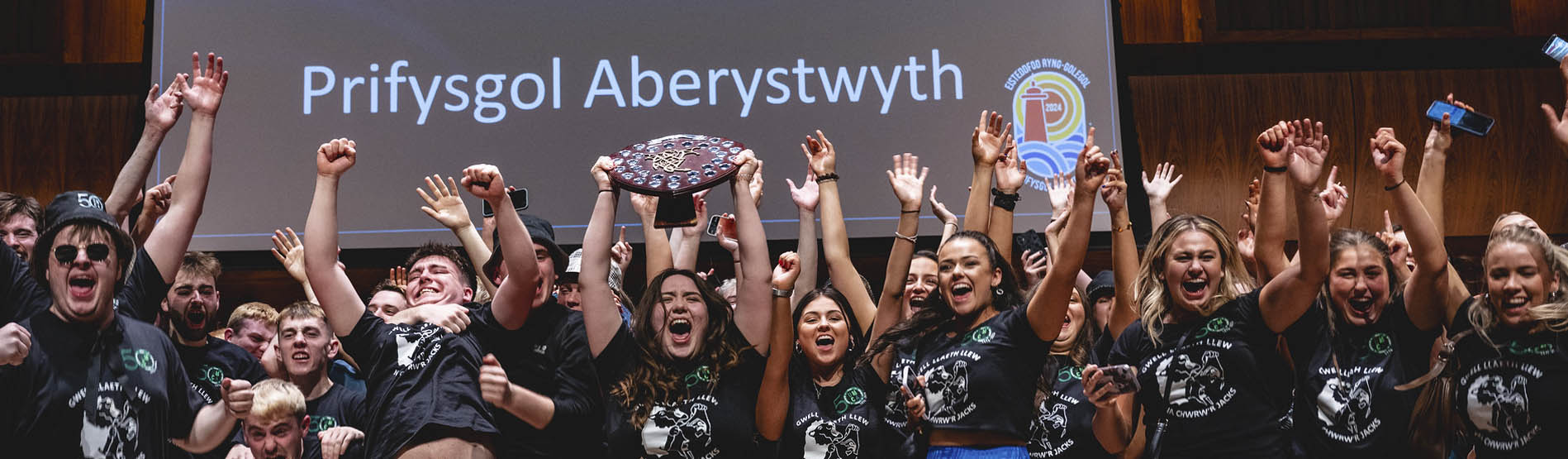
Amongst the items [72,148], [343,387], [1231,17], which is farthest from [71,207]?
[1231,17]

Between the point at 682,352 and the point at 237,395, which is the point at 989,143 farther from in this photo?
the point at 237,395

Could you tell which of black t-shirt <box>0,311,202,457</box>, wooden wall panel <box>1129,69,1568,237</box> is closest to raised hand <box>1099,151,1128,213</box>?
black t-shirt <box>0,311,202,457</box>

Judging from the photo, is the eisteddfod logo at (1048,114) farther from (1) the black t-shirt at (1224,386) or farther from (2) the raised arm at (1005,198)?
(1) the black t-shirt at (1224,386)

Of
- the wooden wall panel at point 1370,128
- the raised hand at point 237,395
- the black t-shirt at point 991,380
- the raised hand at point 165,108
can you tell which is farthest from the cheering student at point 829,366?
the wooden wall panel at point 1370,128

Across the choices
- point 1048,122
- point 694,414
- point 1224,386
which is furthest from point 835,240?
point 1048,122

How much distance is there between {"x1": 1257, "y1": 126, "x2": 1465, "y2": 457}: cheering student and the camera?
3127 mm

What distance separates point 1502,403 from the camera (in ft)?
9.49

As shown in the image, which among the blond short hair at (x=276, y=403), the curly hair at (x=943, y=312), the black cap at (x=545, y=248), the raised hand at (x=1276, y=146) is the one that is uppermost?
the raised hand at (x=1276, y=146)

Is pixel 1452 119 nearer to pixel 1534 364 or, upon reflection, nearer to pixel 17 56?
pixel 1534 364

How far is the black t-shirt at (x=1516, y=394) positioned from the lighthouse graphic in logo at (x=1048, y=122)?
2.92 metres

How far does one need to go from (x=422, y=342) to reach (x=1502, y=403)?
8.43ft

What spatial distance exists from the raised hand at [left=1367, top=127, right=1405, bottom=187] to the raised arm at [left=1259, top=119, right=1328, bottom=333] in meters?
0.25

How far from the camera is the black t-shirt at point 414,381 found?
3066 mm

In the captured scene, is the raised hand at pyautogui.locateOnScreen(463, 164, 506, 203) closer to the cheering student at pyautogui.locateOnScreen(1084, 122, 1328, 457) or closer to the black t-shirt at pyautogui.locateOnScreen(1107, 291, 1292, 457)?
the cheering student at pyautogui.locateOnScreen(1084, 122, 1328, 457)
